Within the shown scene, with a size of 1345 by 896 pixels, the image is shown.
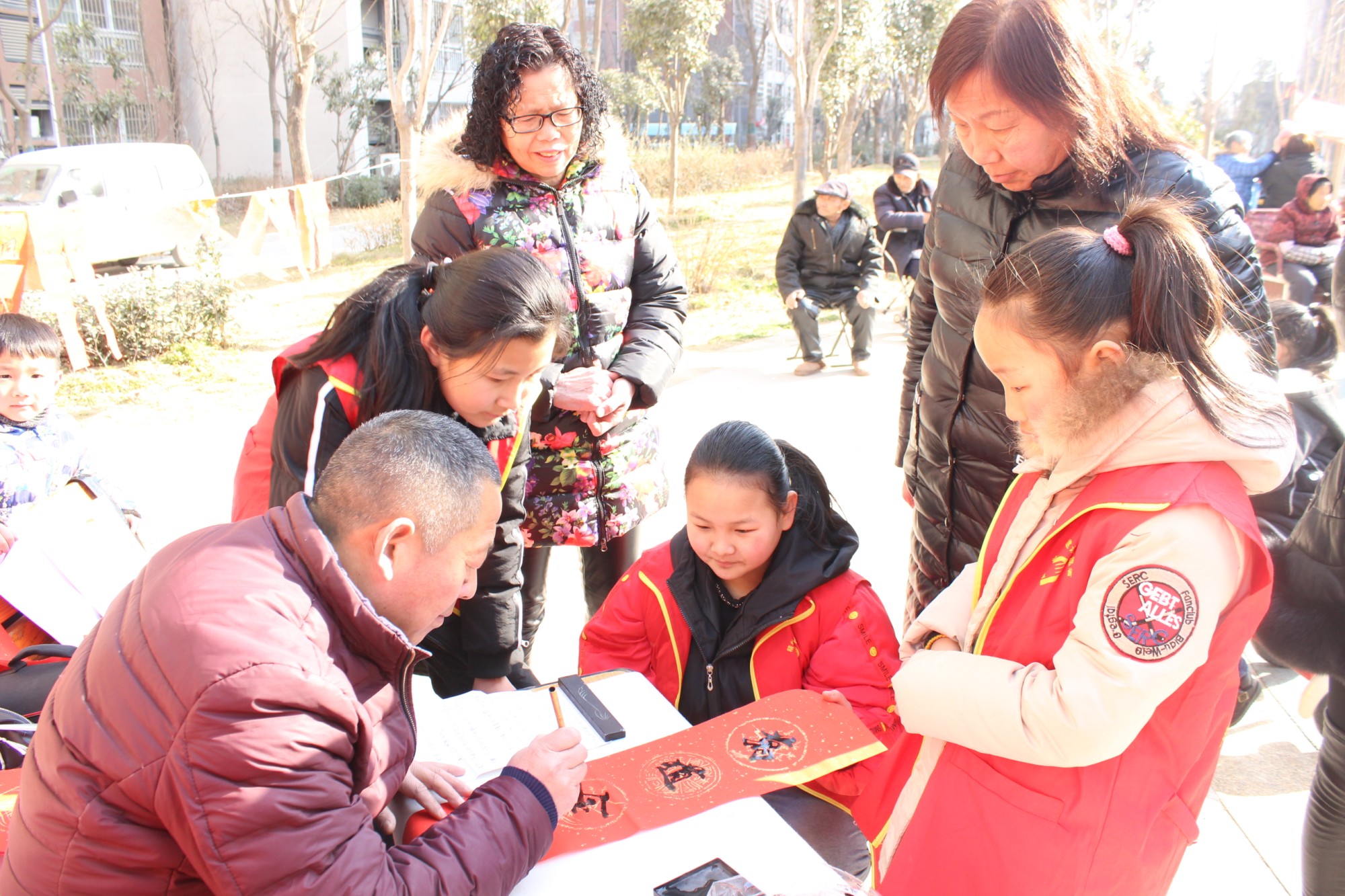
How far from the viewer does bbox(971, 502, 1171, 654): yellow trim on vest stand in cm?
118

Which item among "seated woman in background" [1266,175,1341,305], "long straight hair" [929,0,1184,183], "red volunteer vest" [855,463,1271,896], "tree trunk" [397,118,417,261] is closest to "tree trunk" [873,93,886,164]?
"seated woman in background" [1266,175,1341,305]

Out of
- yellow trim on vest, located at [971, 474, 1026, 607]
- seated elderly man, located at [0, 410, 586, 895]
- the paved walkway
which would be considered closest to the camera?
seated elderly man, located at [0, 410, 586, 895]

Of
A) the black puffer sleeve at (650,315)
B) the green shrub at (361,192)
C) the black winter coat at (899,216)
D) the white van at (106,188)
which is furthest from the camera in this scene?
the green shrub at (361,192)

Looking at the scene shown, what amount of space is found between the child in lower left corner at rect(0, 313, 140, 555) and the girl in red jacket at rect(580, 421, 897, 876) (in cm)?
169

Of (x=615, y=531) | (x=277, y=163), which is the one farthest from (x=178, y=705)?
(x=277, y=163)

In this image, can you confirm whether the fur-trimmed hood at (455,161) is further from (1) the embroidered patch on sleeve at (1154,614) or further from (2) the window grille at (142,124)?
(2) the window grille at (142,124)

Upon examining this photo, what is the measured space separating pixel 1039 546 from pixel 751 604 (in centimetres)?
68

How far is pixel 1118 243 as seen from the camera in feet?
4.21

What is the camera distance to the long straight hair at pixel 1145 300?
1.19 meters

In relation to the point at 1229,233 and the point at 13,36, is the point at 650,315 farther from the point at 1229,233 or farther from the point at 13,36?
the point at 13,36

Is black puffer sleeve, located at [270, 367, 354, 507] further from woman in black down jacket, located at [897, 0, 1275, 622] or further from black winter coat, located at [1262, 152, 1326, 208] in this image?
black winter coat, located at [1262, 152, 1326, 208]

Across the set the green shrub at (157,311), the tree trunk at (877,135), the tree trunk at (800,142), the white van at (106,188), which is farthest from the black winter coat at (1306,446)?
the tree trunk at (877,135)

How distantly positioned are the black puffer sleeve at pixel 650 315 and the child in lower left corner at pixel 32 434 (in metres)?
1.55

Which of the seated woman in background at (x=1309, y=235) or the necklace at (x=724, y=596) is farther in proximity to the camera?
the seated woman in background at (x=1309, y=235)
